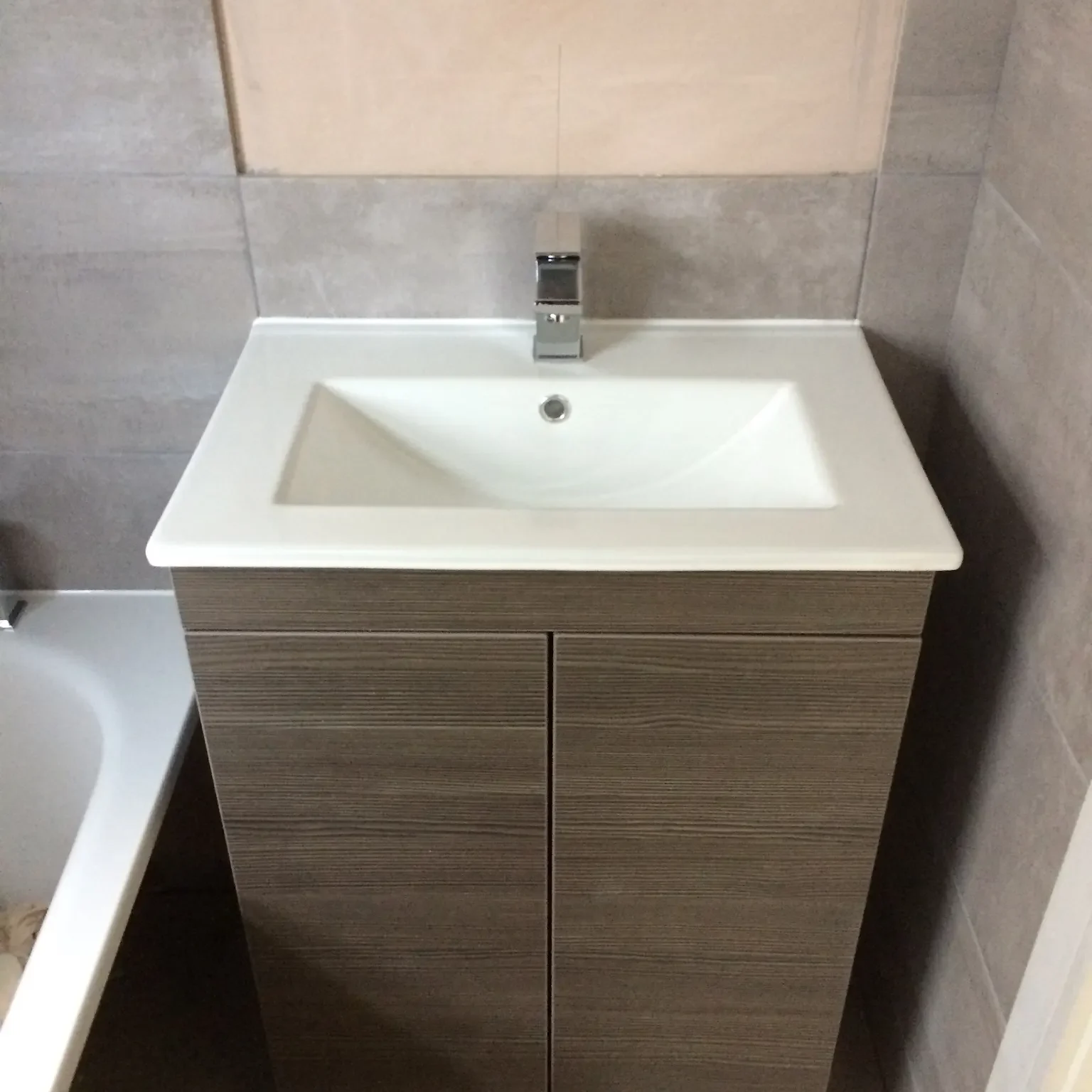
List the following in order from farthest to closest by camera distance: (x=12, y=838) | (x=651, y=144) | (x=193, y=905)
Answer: (x=193, y=905) → (x=12, y=838) → (x=651, y=144)

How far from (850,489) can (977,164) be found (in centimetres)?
42

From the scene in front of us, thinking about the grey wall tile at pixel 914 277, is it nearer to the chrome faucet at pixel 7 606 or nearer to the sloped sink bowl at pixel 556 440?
the sloped sink bowl at pixel 556 440

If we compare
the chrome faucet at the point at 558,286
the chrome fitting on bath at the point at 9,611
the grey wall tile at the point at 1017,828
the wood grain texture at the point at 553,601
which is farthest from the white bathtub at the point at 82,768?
the grey wall tile at the point at 1017,828

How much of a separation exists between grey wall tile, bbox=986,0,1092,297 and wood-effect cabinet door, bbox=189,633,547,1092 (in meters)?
0.58

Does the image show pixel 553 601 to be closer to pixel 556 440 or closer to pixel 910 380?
pixel 556 440

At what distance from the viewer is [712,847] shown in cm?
109

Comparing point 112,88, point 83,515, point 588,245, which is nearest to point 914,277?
point 588,245

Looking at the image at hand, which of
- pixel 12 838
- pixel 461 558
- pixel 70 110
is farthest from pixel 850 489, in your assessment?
pixel 12 838

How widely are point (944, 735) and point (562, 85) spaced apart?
0.81 metres

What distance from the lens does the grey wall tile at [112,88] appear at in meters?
1.09

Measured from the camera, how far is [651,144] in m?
1.16

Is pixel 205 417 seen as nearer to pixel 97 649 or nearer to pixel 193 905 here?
pixel 97 649

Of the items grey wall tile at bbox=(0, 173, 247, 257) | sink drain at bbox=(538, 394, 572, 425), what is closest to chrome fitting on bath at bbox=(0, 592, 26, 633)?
grey wall tile at bbox=(0, 173, 247, 257)

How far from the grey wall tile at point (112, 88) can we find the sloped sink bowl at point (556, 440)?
29 centimetres
